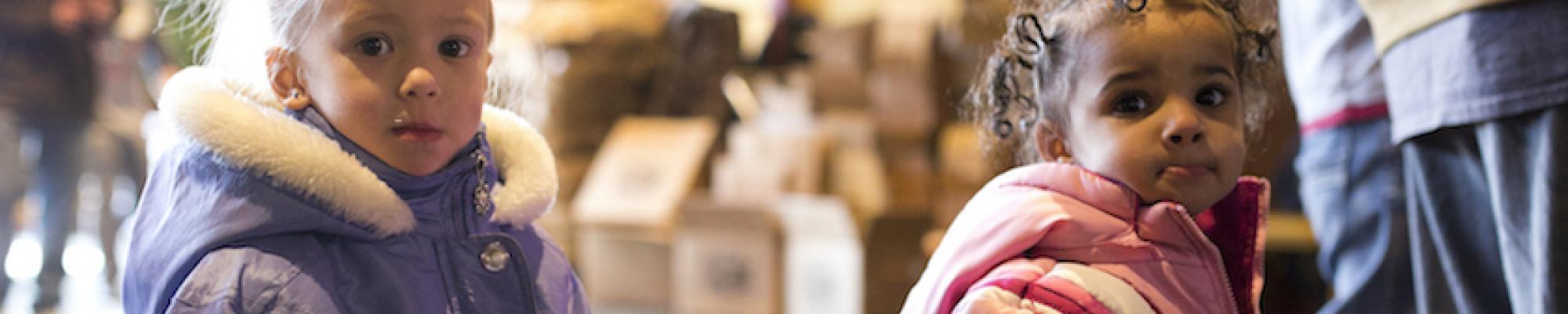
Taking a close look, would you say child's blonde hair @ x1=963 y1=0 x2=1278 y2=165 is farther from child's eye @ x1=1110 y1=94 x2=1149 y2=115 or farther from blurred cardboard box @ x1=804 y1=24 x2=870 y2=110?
blurred cardboard box @ x1=804 y1=24 x2=870 y2=110

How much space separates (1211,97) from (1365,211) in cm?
80

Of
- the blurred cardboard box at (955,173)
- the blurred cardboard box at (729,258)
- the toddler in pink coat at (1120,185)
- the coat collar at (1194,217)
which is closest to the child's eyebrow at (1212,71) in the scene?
the toddler in pink coat at (1120,185)

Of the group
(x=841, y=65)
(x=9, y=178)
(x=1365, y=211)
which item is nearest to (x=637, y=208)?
(x=841, y=65)

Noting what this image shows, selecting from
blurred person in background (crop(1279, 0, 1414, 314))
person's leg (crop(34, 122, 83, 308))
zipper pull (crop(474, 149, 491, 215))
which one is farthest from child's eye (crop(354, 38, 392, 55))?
person's leg (crop(34, 122, 83, 308))

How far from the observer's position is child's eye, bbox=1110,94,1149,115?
1134 millimetres

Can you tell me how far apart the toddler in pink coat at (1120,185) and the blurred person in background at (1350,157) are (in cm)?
60

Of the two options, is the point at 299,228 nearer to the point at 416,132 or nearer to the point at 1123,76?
the point at 416,132

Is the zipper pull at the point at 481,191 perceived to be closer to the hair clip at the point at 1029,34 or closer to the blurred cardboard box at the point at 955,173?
the hair clip at the point at 1029,34

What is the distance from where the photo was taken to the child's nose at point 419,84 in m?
1.10

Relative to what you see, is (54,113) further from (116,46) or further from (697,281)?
(697,281)

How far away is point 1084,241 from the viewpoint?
44.3 inches

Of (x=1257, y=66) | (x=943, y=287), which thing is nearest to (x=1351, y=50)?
(x=1257, y=66)

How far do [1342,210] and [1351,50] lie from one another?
25 centimetres

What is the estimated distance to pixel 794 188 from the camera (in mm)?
3082
